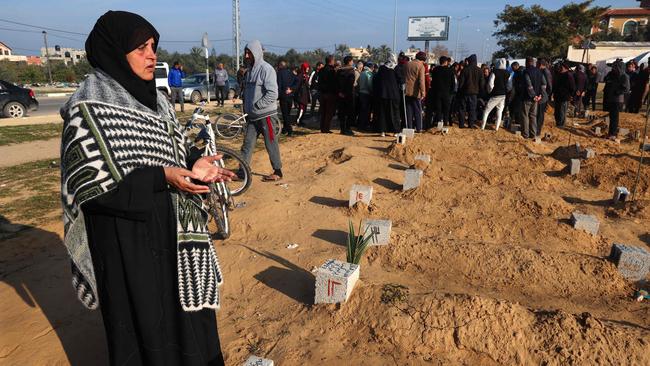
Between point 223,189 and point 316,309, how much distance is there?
194 cm

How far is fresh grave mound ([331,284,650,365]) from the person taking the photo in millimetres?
2531

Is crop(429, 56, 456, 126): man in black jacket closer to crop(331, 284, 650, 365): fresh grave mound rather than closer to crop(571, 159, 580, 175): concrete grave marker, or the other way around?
crop(571, 159, 580, 175): concrete grave marker

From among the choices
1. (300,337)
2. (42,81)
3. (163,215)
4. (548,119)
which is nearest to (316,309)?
(300,337)

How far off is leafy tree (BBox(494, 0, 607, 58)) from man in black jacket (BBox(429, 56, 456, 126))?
2848 centimetres

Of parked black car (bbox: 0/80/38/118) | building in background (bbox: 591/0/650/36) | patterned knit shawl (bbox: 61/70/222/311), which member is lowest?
parked black car (bbox: 0/80/38/118)

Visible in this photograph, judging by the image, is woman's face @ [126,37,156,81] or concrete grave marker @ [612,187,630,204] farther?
concrete grave marker @ [612,187,630,204]

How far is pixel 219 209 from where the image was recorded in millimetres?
4324

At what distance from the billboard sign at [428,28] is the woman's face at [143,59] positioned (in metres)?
41.8

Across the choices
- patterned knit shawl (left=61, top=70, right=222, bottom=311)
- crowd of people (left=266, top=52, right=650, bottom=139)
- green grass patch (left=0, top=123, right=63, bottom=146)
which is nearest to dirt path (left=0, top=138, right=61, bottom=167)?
green grass patch (left=0, top=123, right=63, bottom=146)

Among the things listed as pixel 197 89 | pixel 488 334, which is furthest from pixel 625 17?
pixel 488 334

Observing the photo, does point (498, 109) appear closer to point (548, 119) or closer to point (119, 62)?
point (548, 119)

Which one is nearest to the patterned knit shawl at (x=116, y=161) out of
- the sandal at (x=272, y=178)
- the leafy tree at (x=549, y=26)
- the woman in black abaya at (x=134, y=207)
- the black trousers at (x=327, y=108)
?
the woman in black abaya at (x=134, y=207)

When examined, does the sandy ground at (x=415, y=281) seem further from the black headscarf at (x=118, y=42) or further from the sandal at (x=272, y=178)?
the black headscarf at (x=118, y=42)

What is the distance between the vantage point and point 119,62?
1639 mm
